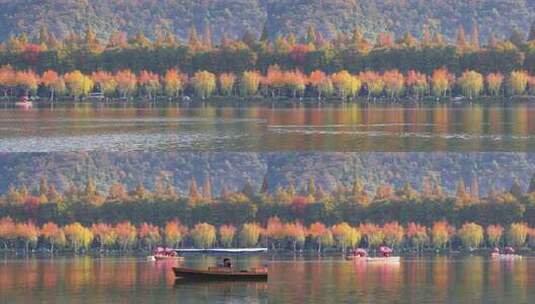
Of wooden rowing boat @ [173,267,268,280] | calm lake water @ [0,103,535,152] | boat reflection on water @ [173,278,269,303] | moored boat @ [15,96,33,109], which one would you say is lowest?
boat reflection on water @ [173,278,269,303]

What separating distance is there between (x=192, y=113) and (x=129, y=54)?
3445 cm

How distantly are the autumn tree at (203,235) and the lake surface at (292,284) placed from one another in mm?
37514

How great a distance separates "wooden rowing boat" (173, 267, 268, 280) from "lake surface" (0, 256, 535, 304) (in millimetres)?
610

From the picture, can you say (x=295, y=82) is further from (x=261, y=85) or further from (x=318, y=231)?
(x=318, y=231)

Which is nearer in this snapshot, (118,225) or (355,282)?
(355,282)

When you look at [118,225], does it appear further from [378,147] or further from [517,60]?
[378,147]

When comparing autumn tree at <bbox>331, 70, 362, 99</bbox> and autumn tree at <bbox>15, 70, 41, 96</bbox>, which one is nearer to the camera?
autumn tree at <bbox>15, 70, 41, 96</bbox>

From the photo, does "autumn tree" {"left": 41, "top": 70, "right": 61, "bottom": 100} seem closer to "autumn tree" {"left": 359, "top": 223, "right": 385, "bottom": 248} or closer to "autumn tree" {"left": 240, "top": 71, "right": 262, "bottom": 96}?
"autumn tree" {"left": 240, "top": 71, "right": 262, "bottom": 96}

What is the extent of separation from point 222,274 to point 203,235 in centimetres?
6448

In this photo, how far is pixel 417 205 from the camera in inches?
7392

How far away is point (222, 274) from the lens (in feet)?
366

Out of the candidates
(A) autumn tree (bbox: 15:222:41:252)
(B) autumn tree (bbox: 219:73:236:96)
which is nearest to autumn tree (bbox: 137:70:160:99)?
(B) autumn tree (bbox: 219:73:236:96)

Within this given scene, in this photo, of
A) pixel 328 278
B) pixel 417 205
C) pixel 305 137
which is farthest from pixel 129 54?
pixel 328 278

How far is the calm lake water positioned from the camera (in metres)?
134
